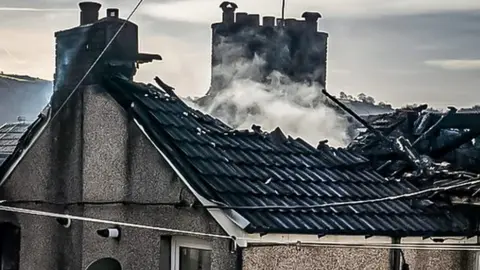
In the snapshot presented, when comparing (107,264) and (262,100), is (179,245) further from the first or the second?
(262,100)

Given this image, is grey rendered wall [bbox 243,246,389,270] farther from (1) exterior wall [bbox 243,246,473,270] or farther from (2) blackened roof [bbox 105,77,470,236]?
(2) blackened roof [bbox 105,77,470,236]

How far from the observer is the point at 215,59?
19.3 m

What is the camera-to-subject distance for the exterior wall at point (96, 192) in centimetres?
1063

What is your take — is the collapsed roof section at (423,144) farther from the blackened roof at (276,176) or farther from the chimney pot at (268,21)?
the chimney pot at (268,21)

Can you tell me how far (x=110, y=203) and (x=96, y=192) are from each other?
1.22ft

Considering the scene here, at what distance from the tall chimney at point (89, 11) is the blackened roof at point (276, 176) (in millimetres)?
1409

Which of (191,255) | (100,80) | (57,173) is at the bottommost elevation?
(191,255)

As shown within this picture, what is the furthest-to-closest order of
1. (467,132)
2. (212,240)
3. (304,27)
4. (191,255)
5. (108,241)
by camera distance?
(304,27) < (467,132) < (108,241) < (191,255) < (212,240)

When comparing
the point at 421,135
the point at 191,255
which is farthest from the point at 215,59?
the point at 191,255

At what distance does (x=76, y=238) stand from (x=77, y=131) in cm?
128

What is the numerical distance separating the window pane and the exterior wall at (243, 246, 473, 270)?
72cm

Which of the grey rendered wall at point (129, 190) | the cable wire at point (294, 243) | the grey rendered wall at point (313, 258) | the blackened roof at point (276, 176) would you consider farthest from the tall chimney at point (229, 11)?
the grey rendered wall at point (313, 258)

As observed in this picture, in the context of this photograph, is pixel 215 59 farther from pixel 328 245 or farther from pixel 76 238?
pixel 328 245

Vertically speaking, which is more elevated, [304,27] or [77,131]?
[304,27]
